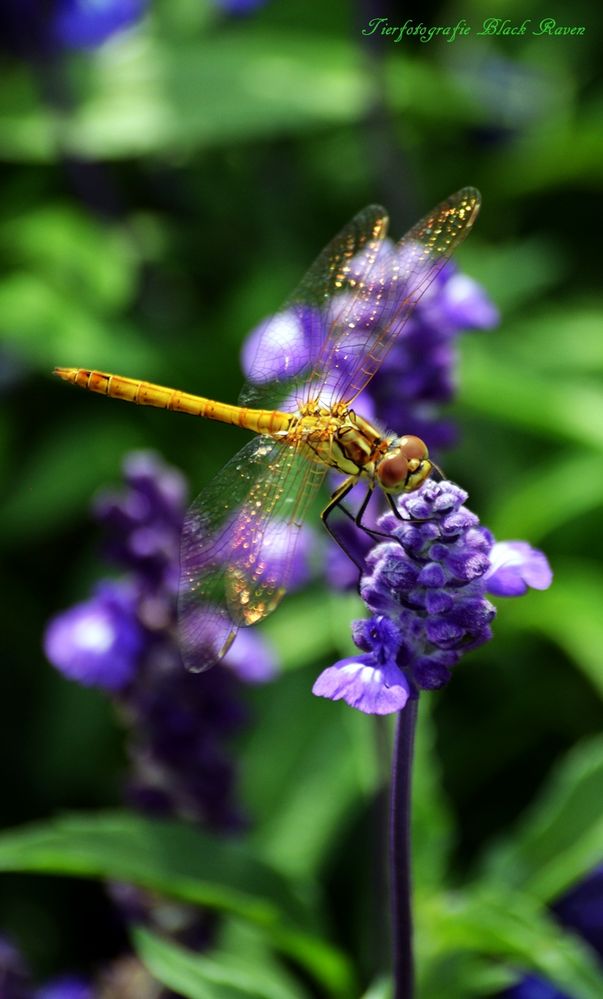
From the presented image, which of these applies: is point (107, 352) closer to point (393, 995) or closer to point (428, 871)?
point (428, 871)

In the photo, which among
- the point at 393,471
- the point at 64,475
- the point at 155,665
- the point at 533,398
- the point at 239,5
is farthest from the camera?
the point at 239,5

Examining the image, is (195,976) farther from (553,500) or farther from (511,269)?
(511,269)

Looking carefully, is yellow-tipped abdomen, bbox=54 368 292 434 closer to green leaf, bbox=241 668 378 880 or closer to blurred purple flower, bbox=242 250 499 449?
blurred purple flower, bbox=242 250 499 449

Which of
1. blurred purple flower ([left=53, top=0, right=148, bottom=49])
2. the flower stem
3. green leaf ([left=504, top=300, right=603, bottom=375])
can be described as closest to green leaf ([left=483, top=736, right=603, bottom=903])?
the flower stem

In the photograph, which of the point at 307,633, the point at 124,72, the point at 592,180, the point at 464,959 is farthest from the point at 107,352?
the point at 464,959

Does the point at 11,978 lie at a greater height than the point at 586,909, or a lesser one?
greater

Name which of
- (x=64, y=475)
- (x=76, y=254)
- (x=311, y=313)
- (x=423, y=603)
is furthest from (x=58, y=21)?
(x=423, y=603)

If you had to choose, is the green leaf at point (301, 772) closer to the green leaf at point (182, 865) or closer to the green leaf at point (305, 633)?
the green leaf at point (305, 633)
